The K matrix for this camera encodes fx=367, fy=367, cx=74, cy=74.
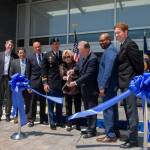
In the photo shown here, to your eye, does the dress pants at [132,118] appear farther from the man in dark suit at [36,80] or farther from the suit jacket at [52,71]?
the man in dark suit at [36,80]

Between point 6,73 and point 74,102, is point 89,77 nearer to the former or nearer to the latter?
point 74,102

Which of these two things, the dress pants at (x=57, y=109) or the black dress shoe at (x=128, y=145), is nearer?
the black dress shoe at (x=128, y=145)

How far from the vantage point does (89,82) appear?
658 centimetres

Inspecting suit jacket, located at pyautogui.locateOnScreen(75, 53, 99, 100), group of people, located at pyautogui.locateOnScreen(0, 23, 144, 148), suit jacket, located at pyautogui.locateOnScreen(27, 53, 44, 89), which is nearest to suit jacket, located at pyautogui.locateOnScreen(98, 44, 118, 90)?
group of people, located at pyautogui.locateOnScreen(0, 23, 144, 148)

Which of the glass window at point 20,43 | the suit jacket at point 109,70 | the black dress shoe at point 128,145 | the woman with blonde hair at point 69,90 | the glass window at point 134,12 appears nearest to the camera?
the black dress shoe at point 128,145

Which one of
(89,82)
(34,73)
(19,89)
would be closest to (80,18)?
(34,73)

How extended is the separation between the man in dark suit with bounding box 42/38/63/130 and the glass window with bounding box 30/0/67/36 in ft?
18.4

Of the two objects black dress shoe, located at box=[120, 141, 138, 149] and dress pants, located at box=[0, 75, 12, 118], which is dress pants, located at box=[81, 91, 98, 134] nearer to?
black dress shoe, located at box=[120, 141, 138, 149]

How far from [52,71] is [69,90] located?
1.77ft

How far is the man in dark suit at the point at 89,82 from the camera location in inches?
256

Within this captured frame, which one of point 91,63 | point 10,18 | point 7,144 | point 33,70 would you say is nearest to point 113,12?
point 10,18

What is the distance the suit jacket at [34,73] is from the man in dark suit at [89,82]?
48.2 inches

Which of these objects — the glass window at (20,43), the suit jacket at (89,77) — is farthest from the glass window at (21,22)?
the suit jacket at (89,77)

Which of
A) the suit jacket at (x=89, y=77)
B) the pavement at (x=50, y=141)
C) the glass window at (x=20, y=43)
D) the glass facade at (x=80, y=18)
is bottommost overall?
the pavement at (x=50, y=141)
